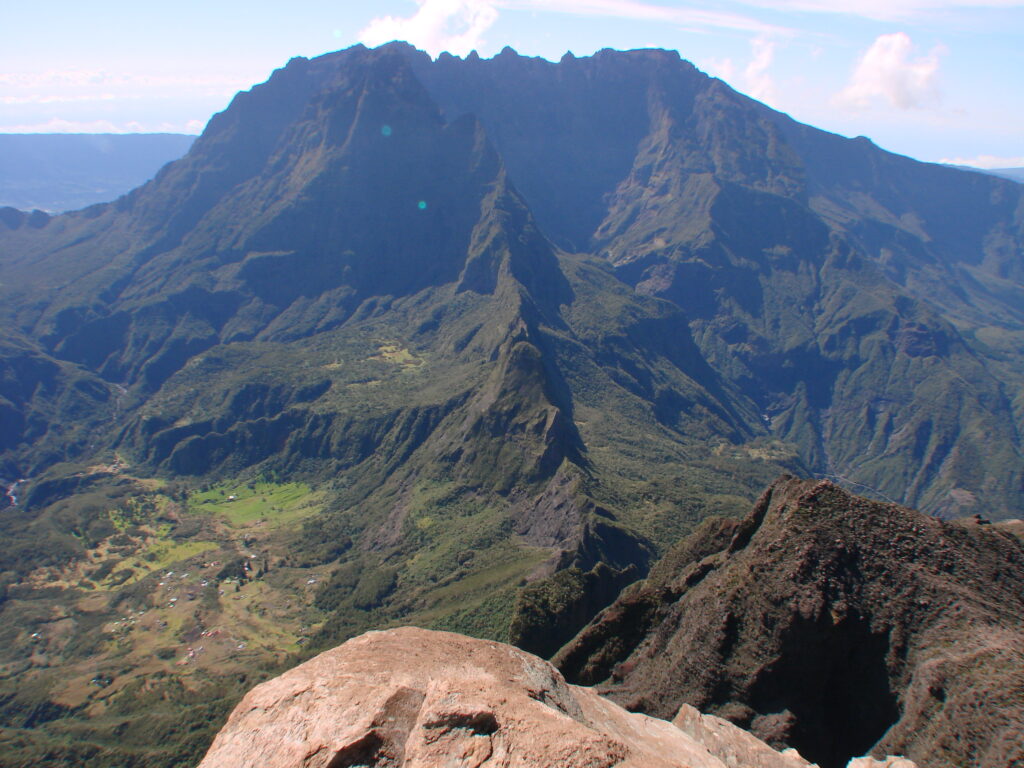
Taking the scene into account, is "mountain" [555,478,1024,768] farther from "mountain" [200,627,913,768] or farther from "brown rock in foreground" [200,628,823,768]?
"brown rock in foreground" [200,628,823,768]

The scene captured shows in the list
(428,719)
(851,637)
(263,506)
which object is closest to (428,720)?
(428,719)

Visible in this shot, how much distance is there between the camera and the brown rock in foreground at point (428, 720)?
23766 mm

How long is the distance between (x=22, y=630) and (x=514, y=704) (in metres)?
155

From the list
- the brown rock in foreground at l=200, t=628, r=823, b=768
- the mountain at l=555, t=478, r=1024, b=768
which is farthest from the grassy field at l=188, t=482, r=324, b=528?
the brown rock in foreground at l=200, t=628, r=823, b=768

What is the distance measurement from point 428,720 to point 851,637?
33819mm

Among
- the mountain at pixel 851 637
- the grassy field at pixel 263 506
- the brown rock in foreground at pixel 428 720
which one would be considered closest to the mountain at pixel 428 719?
the brown rock in foreground at pixel 428 720

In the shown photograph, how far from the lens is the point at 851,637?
46.8 meters

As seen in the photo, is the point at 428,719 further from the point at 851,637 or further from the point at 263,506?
the point at 263,506

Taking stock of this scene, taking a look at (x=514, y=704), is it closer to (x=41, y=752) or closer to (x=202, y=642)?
(x=41, y=752)

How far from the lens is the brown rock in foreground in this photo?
23.8 metres

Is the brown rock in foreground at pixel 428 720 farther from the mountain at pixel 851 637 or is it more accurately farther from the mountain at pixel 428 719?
the mountain at pixel 851 637

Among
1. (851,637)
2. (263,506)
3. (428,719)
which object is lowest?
(263,506)

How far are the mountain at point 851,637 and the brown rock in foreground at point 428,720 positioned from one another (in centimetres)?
1410

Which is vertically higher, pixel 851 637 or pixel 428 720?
pixel 428 720
